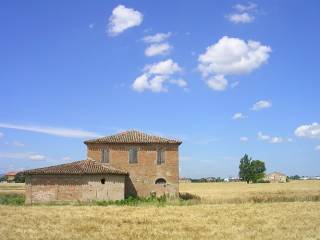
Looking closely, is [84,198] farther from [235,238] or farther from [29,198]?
[235,238]

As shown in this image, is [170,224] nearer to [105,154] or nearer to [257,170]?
[105,154]

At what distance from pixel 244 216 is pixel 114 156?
20.2 meters

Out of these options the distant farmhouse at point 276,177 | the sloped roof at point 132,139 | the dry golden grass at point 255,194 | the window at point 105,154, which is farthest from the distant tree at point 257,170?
the window at point 105,154

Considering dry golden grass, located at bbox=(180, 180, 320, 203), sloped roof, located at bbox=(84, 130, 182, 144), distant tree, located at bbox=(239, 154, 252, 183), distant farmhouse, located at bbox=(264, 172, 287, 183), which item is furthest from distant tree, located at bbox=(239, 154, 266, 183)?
sloped roof, located at bbox=(84, 130, 182, 144)

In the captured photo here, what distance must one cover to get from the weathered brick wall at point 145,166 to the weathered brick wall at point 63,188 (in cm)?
441

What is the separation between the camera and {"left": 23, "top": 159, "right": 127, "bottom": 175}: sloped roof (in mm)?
38812

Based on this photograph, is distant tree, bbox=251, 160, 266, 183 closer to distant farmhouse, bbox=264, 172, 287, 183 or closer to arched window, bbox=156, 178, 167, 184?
distant farmhouse, bbox=264, 172, 287, 183

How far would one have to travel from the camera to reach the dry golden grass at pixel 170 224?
18688mm

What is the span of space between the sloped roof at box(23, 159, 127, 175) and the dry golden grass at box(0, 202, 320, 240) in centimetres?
1114

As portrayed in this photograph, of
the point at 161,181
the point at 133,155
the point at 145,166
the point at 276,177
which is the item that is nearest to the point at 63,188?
the point at 133,155

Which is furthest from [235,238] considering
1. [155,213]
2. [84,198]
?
[84,198]

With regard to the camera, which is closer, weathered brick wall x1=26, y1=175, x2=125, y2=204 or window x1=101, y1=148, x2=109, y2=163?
weathered brick wall x1=26, y1=175, x2=125, y2=204

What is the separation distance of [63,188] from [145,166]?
831 cm

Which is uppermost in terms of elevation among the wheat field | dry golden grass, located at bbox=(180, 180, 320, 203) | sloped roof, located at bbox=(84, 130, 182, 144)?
sloped roof, located at bbox=(84, 130, 182, 144)
